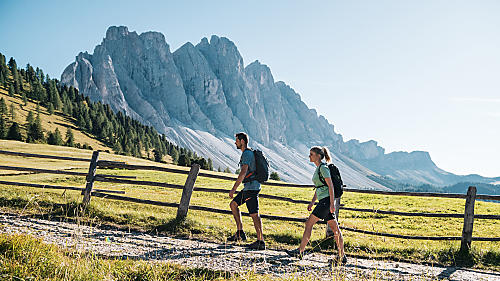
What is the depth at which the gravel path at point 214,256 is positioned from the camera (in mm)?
5789

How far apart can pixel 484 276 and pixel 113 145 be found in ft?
420

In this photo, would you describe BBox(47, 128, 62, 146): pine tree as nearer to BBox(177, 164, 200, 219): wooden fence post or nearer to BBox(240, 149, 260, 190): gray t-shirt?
BBox(177, 164, 200, 219): wooden fence post

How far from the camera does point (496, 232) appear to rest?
13836 millimetres

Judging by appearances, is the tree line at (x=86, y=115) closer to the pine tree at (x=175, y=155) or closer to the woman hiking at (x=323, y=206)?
the pine tree at (x=175, y=155)

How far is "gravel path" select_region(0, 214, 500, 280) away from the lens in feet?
19.0

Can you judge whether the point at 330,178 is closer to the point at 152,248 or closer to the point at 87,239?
the point at 152,248

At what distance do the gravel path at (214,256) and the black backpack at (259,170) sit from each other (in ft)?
5.25

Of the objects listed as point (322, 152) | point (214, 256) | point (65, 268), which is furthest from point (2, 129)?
point (322, 152)

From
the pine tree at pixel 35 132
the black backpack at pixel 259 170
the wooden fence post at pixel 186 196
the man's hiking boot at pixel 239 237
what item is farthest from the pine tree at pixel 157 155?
the black backpack at pixel 259 170

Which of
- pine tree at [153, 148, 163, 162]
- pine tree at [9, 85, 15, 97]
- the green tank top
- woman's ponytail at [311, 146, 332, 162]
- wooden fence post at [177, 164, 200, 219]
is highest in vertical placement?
pine tree at [9, 85, 15, 97]

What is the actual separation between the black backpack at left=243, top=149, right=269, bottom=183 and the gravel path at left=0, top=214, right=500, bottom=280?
1602 mm

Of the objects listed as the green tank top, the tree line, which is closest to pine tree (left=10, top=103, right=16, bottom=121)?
the tree line

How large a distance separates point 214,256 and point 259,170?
7.00 feet

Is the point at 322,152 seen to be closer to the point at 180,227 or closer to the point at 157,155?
the point at 180,227
